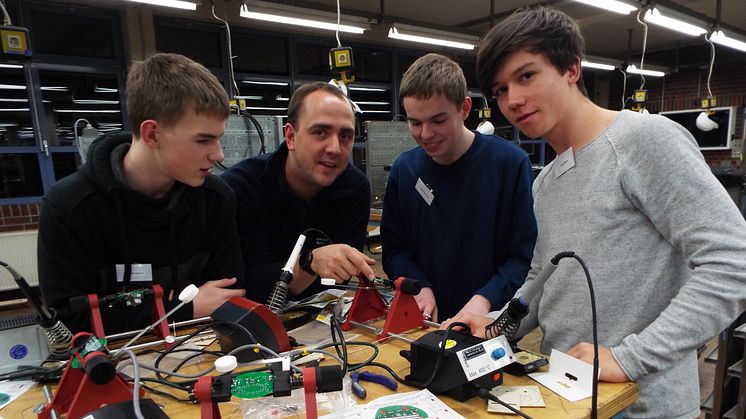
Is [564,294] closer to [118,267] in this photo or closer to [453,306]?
[453,306]

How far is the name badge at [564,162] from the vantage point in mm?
987

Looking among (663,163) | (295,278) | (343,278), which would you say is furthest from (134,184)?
(663,163)

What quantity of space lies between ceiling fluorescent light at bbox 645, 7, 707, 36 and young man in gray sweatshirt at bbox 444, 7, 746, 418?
11.4 feet

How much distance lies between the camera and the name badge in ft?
3.24

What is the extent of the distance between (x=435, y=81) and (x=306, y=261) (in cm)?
67

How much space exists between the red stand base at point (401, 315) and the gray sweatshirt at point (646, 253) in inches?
12.4

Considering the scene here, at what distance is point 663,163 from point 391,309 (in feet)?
2.19

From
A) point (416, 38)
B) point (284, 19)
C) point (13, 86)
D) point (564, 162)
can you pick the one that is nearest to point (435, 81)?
point (564, 162)

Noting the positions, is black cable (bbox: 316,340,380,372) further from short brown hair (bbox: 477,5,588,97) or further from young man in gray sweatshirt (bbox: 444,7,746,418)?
short brown hair (bbox: 477,5,588,97)

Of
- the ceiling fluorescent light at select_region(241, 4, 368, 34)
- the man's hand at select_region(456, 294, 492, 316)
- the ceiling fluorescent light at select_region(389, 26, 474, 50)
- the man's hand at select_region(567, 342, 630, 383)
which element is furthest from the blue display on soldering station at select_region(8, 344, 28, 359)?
the ceiling fluorescent light at select_region(389, 26, 474, 50)

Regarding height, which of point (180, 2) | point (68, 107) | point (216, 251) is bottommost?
point (216, 251)

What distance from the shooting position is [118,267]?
1.16 m

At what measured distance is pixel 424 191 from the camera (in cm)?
147

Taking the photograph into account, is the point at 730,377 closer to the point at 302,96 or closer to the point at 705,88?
the point at 302,96
